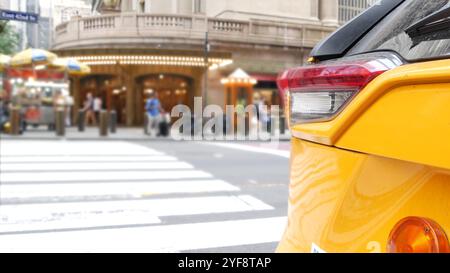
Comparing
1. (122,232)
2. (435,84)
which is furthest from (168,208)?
(435,84)

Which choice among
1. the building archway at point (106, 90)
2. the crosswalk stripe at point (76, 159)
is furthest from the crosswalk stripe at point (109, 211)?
the building archway at point (106, 90)

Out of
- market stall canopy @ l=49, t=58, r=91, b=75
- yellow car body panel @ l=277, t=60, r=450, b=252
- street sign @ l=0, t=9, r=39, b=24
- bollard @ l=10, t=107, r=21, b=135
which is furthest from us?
market stall canopy @ l=49, t=58, r=91, b=75

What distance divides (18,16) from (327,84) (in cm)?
161

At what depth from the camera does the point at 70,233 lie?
3893mm

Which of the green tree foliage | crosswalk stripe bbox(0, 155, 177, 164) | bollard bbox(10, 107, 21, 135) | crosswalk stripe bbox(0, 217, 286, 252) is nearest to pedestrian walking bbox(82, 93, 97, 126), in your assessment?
bollard bbox(10, 107, 21, 135)

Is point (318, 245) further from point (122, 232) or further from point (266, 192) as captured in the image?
point (266, 192)

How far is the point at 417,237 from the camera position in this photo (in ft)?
3.83

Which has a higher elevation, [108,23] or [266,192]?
[108,23]

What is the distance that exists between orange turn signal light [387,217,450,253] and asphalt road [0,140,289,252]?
2.36 m

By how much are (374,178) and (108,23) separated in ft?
7.48

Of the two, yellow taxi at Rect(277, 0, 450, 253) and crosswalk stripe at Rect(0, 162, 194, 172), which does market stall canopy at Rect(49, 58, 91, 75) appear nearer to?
crosswalk stripe at Rect(0, 162, 194, 172)

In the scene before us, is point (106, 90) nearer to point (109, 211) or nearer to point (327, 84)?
point (109, 211)

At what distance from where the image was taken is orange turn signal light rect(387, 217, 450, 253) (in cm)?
112
